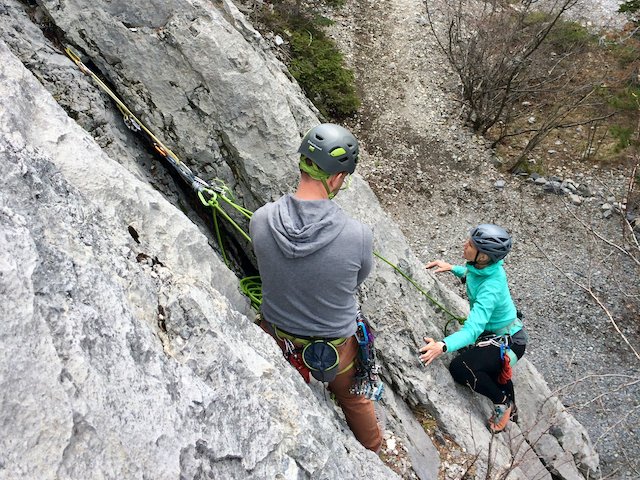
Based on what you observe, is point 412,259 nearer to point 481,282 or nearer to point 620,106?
point 481,282

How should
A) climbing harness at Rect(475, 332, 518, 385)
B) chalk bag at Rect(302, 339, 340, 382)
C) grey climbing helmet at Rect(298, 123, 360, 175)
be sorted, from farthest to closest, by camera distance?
climbing harness at Rect(475, 332, 518, 385), chalk bag at Rect(302, 339, 340, 382), grey climbing helmet at Rect(298, 123, 360, 175)

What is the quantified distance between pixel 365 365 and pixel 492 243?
160cm

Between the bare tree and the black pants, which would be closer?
the black pants

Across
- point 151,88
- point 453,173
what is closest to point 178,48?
point 151,88

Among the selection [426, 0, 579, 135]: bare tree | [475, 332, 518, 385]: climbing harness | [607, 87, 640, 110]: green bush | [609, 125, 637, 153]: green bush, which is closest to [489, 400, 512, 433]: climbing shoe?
[475, 332, 518, 385]: climbing harness

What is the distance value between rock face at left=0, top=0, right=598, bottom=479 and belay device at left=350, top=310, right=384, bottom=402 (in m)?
0.30

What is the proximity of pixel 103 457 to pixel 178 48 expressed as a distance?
3.25 meters

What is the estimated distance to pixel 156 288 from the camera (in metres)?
2.01

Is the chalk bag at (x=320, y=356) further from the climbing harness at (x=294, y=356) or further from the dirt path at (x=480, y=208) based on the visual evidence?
the dirt path at (x=480, y=208)

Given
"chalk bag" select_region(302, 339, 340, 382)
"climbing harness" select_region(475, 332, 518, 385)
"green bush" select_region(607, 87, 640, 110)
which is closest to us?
"chalk bag" select_region(302, 339, 340, 382)

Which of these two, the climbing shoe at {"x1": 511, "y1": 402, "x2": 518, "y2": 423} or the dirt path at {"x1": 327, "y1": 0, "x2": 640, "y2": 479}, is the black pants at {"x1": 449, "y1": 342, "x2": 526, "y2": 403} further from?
the dirt path at {"x1": 327, "y1": 0, "x2": 640, "y2": 479}

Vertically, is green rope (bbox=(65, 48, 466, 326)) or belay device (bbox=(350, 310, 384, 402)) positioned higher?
Result: green rope (bbox=(65, 48, 466, 326))

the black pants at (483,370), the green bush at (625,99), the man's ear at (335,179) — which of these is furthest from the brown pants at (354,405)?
the green bush at (625,99)

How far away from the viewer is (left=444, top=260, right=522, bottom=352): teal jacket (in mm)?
3578
